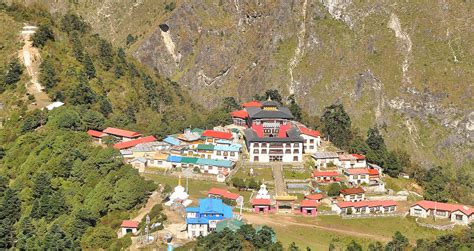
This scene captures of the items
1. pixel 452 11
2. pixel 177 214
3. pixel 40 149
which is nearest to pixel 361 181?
pixel 177 214

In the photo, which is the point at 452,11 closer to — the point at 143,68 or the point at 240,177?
the point at 143,68

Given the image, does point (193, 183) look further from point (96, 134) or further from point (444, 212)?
point (444, 212)

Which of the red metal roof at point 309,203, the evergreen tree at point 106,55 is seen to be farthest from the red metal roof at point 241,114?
the evergreen tree at point 106,55

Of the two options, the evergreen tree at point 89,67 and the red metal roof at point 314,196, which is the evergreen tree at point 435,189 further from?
the evergreen tree at point 89,67

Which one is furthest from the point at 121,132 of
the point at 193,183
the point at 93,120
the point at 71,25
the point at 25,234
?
the point at 71,25

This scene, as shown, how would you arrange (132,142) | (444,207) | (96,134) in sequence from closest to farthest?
1. (444,207)
2. (132,142)
3. (96,134)

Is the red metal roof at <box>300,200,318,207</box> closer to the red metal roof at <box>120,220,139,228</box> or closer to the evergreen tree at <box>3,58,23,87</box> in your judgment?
the red metal roof at <box>120,220,139,228</box>
